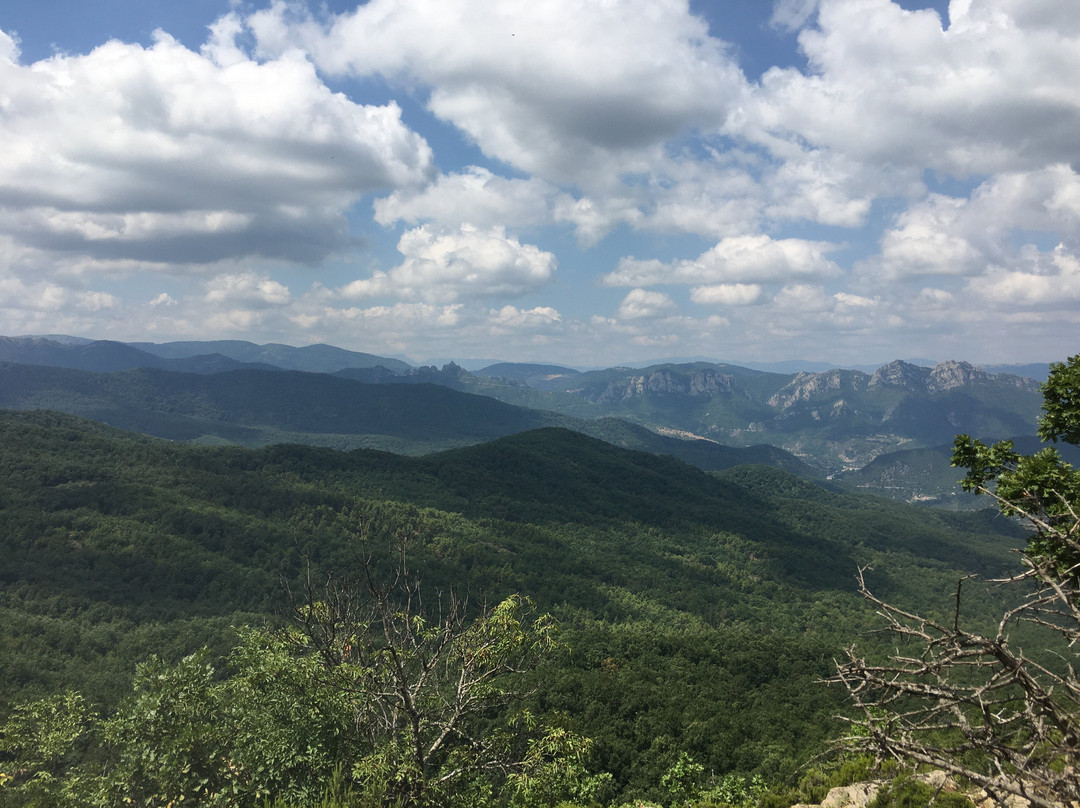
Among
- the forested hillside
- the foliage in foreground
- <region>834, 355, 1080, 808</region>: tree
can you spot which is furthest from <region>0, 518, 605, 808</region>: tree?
<region>834, 355, 1080, 808</region>: tree

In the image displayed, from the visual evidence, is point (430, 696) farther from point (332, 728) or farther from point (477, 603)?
point (477, 603)

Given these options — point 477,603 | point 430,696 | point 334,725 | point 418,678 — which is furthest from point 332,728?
point 477,603

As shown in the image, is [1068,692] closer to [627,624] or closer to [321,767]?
[321,767]

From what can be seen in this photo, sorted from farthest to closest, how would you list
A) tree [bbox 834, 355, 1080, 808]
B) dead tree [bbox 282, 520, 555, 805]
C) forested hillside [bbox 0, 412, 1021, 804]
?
forested hillside [bbox 0, 412, 1021, 804] → dead tree [bbox 282, 520, 555, 805] → tree [bbox 834, 355, 1080, 808]

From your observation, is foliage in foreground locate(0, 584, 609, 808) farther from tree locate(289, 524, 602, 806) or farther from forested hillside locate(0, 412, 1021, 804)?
forested hillside locate(0, 412, 1021, 804)

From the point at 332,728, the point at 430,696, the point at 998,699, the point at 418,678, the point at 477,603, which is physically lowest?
the point at 477,603

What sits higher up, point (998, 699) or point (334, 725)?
point (998, 699)

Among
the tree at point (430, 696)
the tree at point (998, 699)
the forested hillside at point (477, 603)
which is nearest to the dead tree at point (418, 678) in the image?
the tree at point (430, 696)

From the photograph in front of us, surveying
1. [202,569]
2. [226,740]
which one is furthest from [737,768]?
[202,569]

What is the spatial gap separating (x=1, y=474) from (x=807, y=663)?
257123 mm

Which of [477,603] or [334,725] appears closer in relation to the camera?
[334,725]

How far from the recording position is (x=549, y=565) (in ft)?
584

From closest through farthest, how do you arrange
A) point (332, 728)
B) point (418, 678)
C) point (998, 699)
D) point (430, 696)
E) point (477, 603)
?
point (998, 699), point (418, 678), point (332, 728), point (430, 696), point (477, 603)

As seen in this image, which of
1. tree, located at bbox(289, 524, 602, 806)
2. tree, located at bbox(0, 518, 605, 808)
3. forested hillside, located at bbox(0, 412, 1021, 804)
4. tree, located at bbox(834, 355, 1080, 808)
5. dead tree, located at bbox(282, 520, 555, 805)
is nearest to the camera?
tree, located at bbox(834, 355, 1080, 808)
